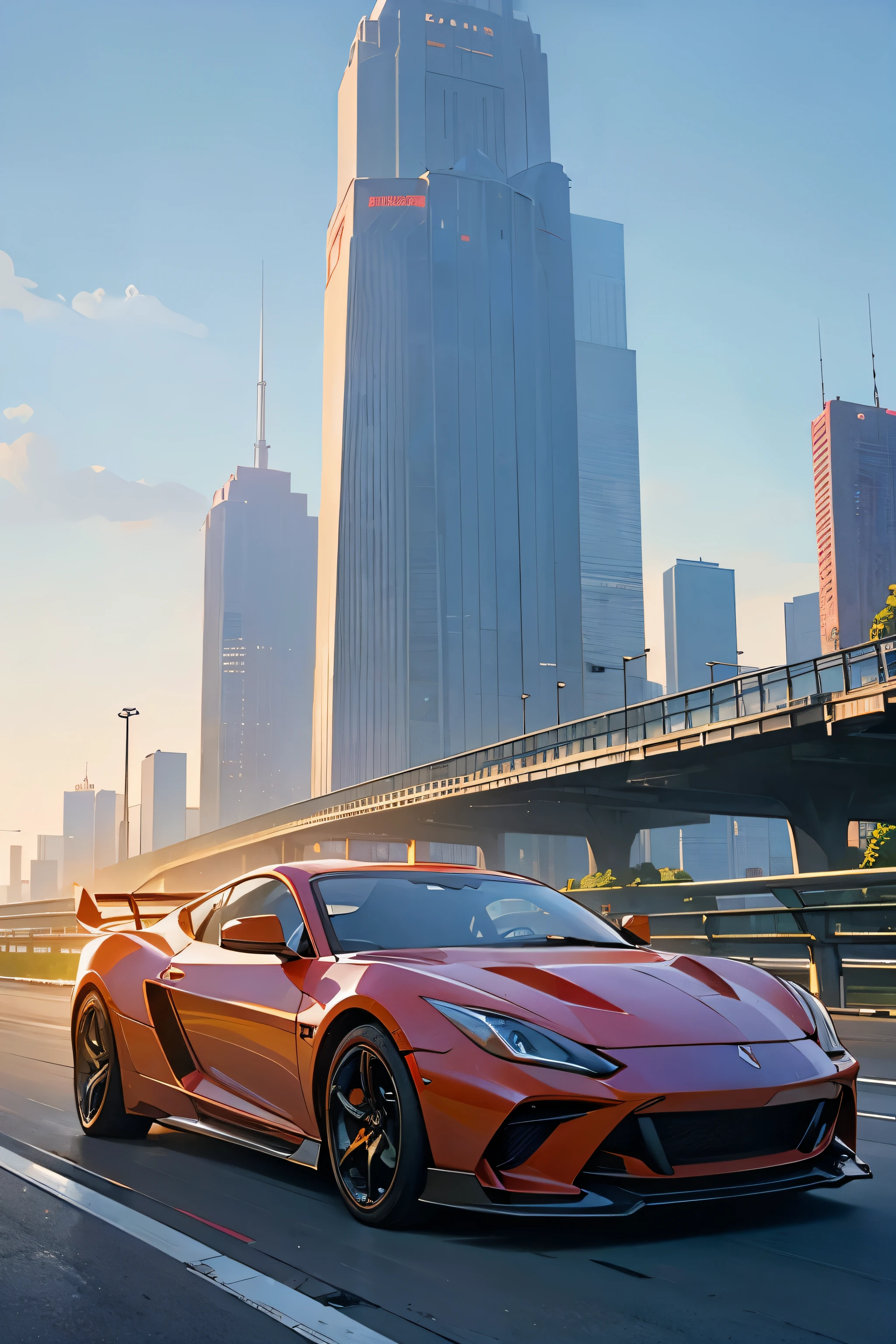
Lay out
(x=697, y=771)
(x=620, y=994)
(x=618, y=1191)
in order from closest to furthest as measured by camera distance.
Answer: (x=618, y=1191) < (x=620, y=994) < (x=697, y=771)

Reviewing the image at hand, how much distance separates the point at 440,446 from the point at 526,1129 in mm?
146386

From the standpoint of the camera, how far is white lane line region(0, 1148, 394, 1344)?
3084 millimetres

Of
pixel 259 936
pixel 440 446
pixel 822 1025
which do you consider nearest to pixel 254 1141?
pixel 259 936

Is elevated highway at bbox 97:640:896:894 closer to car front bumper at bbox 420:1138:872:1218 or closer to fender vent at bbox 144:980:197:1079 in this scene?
fender vent at bbox 144:980:197:1079

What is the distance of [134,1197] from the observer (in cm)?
470

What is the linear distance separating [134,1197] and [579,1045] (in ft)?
6.80

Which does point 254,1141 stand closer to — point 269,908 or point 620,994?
point 269,908

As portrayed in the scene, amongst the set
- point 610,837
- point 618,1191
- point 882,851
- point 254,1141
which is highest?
point 610,837

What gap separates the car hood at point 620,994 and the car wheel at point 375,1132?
29cm

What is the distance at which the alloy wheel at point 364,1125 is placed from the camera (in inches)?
157

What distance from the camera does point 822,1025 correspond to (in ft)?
14.1

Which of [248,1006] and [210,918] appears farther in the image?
[210,918]

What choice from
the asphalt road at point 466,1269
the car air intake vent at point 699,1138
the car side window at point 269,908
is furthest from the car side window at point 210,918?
the car air intake vent at point 699,1138

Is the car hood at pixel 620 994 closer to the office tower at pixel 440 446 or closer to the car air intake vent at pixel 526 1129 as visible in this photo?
the car air intake vent at pixel 526 1129
